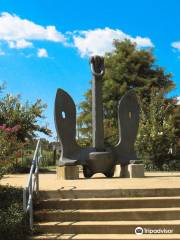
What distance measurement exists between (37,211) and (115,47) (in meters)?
23.3

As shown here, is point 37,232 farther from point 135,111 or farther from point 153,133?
point 153,133

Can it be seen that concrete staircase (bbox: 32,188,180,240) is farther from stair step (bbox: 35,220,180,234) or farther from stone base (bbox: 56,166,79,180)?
stone base (bbox: 56,166,79,180)

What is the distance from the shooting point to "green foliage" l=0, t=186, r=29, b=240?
718 centimetres

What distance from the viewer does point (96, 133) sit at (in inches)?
508

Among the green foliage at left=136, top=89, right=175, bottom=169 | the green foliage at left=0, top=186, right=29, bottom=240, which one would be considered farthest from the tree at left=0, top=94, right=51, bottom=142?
the green foliage at left=0, top=186, right=29, bottom=240

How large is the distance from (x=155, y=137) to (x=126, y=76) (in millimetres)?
9649

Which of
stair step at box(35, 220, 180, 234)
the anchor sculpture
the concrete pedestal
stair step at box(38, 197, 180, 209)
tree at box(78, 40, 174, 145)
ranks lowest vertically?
stair step at box(35, 220, 180, 234)

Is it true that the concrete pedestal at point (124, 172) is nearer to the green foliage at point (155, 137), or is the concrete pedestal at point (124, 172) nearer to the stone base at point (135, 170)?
the stone base at point (135, 170)

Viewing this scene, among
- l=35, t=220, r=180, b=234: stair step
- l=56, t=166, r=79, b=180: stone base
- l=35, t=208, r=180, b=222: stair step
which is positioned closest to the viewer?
l=35, t=220, r=180, b=234: stair step

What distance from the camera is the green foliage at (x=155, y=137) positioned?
2028cm

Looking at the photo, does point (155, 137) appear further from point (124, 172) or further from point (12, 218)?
point (12, 218)

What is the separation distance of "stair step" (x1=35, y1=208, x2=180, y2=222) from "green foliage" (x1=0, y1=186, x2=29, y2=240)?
19.0 inches

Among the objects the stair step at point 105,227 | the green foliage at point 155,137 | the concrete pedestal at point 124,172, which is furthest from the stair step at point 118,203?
the green foliage at point 155,137

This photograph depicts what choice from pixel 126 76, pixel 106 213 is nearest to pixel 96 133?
pixel 106 213
